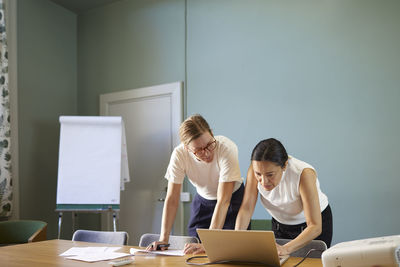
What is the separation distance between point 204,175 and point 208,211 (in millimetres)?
322

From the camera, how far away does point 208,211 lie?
274 cm

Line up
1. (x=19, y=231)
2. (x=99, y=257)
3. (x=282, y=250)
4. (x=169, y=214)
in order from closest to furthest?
(x=282, y=250), (x=99, y=257), (x=169, y=214), (x=19, y=231)

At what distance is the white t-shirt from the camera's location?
237 centimetres

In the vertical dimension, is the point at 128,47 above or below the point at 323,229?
above

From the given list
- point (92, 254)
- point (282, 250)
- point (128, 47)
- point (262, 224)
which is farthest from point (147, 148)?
point (282, 250)

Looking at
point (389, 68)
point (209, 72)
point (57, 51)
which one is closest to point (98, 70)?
point (57, 51)

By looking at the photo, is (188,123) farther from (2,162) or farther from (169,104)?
(2,162)

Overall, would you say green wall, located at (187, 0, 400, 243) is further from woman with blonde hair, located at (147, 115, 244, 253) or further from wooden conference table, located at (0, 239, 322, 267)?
wooden conference table, located at (0, 239, 322, 267)

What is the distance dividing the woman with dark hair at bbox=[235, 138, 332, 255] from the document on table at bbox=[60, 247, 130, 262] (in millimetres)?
702

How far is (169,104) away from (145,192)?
1.03m

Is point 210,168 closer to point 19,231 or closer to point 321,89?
point 321,89

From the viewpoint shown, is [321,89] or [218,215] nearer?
[218,215]

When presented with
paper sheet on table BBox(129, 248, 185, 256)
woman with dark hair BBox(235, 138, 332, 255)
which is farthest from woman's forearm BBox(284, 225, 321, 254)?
paper sheet on table BBox(129, 248, 185, 256)

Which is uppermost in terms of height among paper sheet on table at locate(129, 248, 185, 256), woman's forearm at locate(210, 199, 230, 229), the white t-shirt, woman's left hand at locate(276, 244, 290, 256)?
the white t-shirt
